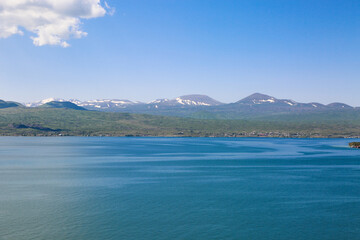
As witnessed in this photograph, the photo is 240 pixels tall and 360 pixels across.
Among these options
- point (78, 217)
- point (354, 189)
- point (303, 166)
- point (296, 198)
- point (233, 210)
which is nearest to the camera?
point (78, 217)

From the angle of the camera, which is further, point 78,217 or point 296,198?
point 296,198

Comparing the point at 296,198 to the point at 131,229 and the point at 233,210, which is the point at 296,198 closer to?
the point at 233,210

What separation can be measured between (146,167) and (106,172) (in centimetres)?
1347

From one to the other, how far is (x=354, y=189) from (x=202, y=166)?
41.4m

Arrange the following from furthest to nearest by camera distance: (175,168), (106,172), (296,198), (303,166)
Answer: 1. (303,166)
2. (175,168)
3. (106,172)
4. (296,198)

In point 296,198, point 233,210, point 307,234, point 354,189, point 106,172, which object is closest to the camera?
point 307,234

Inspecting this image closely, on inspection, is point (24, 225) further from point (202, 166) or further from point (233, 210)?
point (202, 166)

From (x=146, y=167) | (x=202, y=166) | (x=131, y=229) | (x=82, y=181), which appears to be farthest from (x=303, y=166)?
(x=131, y=229)

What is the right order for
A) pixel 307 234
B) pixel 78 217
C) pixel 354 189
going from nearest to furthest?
pixel 307 234 → pixel 78 217 → pixel 354 189

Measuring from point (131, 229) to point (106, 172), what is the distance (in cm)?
4475

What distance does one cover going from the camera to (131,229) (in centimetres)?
3794

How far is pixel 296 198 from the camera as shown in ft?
178

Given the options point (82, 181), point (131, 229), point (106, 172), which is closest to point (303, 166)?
point (106, 172)

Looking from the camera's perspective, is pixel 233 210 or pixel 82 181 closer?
pixel 233 210
